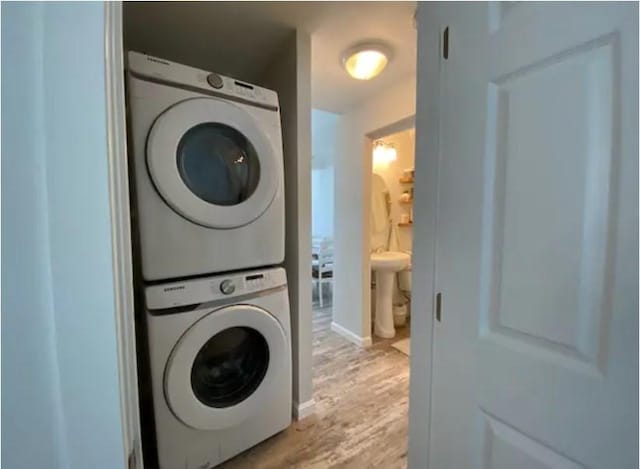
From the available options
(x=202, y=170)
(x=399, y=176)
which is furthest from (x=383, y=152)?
(x=202, y=170)

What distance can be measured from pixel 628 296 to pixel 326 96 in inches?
95.4

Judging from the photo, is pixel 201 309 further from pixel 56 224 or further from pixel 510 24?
pixel 510 24

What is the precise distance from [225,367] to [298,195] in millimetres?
967

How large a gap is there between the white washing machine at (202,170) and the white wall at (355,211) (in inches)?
50.5

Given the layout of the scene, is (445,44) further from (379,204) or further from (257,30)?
(379,204)

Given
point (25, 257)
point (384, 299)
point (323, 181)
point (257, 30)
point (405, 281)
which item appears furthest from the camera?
point (323, 181)

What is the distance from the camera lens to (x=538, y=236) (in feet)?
1.94

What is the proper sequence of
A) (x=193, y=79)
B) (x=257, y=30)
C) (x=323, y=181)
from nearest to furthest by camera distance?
1. (x=193, y=79)
2. (x=257, y=30)
3. (x=323, y=181)

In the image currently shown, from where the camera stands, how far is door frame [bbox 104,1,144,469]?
0.37 m

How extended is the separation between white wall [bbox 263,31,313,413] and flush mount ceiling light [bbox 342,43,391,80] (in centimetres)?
28

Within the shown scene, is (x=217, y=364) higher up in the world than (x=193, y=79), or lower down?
lower down

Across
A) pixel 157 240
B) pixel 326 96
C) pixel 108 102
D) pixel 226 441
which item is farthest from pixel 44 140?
pixel 326 96

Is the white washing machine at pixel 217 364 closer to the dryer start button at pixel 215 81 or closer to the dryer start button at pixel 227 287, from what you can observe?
the dryer start button at pixel 227 287

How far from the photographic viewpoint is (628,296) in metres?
0.47
